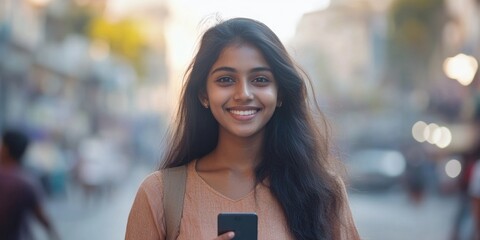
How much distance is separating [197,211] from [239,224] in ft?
0.81

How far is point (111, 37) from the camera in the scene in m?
40.2

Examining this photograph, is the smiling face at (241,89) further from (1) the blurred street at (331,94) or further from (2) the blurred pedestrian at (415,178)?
(2) the blurred pedestrian at (415,178)

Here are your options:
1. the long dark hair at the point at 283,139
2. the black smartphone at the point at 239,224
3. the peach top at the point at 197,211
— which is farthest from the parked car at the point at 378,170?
the black smartphone at the point at 239,224

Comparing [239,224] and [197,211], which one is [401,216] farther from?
[239,224]

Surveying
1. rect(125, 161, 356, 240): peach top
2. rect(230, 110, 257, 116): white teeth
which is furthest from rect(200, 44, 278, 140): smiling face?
rect(125, 161, 356, 240): peach top

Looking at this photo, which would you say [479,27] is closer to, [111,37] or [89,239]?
[111,37]

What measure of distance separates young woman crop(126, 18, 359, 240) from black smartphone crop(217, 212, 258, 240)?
150 millimetres

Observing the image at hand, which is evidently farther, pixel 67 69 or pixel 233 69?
pixel 67 69

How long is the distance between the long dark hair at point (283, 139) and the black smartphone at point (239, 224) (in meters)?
0.25

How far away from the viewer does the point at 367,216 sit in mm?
21562

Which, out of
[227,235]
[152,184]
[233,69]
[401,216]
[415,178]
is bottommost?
[401,216]

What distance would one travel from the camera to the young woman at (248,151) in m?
3.04

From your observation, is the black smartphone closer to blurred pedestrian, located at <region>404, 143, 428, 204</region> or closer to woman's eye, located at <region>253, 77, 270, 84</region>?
woman's eye, located at <region>253, 77, 270, 84</region>

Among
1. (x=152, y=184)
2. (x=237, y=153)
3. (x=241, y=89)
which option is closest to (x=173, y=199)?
(x=152, y=184)
